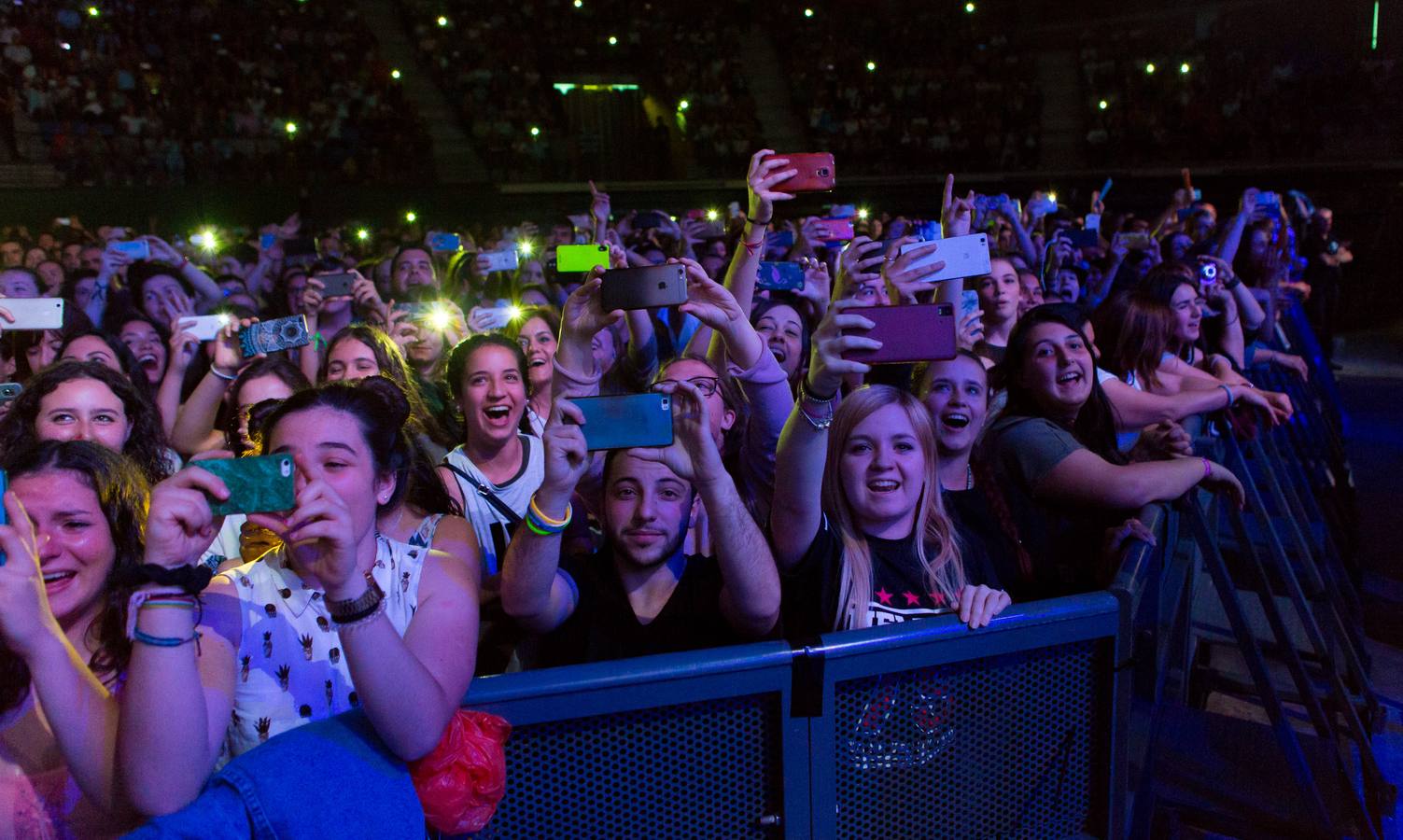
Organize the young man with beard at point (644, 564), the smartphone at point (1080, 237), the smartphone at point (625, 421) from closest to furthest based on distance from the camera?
1. the smartphone at point (625, 421)
2. the young man with beard at point (644, 564)
3. the smartphone at point (1080, 237)

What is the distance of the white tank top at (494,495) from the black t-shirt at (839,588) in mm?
946

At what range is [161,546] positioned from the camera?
4.60 ft

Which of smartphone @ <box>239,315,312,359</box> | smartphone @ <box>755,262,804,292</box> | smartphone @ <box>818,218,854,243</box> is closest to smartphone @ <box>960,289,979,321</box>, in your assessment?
smartphone @ <box>755,262,804,292</box>

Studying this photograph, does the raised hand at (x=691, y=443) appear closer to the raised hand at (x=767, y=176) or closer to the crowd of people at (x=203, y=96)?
the raised hand at (x=767, y=176)

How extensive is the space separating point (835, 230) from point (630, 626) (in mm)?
2762

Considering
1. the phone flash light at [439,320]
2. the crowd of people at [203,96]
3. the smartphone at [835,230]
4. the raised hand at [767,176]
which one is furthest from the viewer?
the crowd of people at [203,96]

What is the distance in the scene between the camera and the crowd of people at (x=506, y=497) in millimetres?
1482

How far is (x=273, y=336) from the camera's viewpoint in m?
3.23

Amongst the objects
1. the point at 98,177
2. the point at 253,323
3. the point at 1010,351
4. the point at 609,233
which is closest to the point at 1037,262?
the point at 609,233

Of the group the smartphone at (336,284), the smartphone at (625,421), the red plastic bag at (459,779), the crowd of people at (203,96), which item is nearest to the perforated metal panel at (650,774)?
the red plastic bag at (459,779)

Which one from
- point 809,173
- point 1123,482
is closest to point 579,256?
point 809,173

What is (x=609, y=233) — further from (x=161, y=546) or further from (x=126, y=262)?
(x=161, y=546)

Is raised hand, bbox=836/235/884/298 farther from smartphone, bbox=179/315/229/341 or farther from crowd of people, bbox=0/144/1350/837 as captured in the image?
smartphone, bbox=179/315/229/341

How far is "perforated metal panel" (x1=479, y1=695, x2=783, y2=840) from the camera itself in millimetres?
1795
